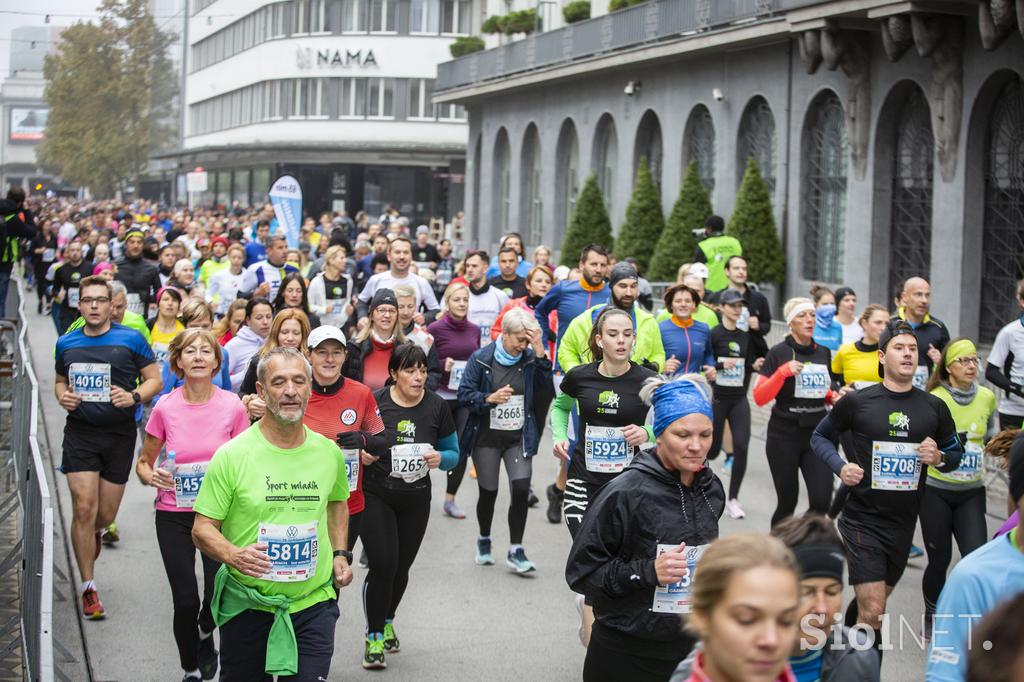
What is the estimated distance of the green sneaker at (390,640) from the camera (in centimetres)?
859

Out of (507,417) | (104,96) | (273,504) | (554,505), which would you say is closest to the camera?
(273,504)

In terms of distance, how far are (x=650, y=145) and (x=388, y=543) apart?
26.4 m

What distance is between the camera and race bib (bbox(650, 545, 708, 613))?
553 cm

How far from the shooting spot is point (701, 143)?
3091cm

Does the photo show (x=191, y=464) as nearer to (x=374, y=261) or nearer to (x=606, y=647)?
(x=606, y=647)

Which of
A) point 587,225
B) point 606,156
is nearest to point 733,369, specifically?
point 587,225

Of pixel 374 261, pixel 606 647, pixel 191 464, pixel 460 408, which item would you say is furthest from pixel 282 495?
pixel 374 261

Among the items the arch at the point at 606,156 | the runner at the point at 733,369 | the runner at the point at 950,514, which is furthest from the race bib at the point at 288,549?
the arch at the point at 606,156

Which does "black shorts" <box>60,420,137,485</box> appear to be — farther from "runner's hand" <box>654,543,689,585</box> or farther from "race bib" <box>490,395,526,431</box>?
"runner's hand" <box>654,543,689,585</box>

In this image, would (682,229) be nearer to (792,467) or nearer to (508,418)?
(792,467)

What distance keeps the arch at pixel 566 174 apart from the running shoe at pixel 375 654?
3091cm

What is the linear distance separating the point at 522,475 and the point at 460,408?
67cm

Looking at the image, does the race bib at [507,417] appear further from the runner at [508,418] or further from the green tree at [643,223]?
the green tree at [643,223]

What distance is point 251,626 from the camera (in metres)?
6.02
